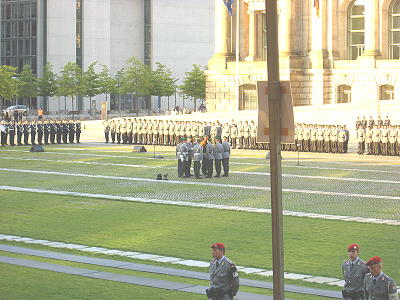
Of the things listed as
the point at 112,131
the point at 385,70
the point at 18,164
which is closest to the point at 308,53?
the point at 385,70

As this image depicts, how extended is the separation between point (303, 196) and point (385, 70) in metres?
40.7

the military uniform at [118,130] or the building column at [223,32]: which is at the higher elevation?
the building column at [223,32]

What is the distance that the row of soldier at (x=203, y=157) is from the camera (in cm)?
3778

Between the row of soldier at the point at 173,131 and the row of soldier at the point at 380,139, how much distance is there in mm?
6073

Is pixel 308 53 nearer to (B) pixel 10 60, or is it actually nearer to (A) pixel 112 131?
(A) pixel 112 131

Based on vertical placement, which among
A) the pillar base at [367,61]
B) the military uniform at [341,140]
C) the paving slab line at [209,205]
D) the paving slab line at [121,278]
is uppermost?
the pillar base at [367,61]

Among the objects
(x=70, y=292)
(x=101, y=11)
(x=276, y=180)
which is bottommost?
(x=70, y=292)

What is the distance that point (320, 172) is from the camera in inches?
1575

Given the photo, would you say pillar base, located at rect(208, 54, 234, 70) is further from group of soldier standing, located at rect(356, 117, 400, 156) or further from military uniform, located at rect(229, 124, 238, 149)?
group of soldier standing, located at rect(356, 117, 400, 156)

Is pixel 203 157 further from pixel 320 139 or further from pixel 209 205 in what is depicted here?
pixel 320 139

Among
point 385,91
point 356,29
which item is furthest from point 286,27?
point 385,91

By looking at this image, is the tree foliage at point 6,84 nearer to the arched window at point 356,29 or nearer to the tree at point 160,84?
the tree at point 160,84

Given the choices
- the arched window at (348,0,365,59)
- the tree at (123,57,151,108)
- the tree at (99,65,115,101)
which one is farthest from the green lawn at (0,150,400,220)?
the tree at (99,65,115,101)

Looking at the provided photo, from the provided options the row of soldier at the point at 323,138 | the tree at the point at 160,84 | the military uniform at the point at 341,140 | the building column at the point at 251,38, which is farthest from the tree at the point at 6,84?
the military uniform at the point at 341,140
